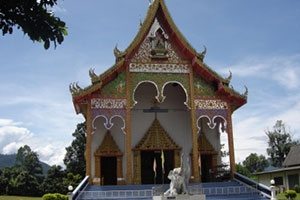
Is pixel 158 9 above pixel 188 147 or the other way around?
above

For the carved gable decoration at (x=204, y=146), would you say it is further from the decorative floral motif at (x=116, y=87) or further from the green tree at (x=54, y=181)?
the green tree at (x=54, y=181)

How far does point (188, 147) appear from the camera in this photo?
17.3 metres

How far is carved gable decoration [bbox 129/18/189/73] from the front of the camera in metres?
15.9

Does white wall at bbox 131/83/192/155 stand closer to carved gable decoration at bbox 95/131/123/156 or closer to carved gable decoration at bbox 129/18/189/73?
carved gable decoration at bbox 95/131/123/156

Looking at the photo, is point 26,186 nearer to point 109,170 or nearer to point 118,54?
point 109,170

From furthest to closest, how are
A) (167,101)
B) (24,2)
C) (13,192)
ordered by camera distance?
(13,192), (167,101), (24,2)

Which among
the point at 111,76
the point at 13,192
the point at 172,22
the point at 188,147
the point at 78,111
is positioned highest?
the point at 172,22

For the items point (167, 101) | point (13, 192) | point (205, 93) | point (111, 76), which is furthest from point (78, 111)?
point (13, 192)

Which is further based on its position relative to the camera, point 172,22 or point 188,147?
point 188,147

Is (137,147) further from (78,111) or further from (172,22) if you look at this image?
(172,22)

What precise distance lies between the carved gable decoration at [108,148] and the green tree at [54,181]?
38.8 feet

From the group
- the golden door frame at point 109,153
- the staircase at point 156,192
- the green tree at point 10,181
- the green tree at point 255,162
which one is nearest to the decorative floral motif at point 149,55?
the golden door frame at point 109,153

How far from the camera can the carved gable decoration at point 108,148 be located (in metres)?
16.1

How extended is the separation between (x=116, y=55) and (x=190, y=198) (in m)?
6.48
